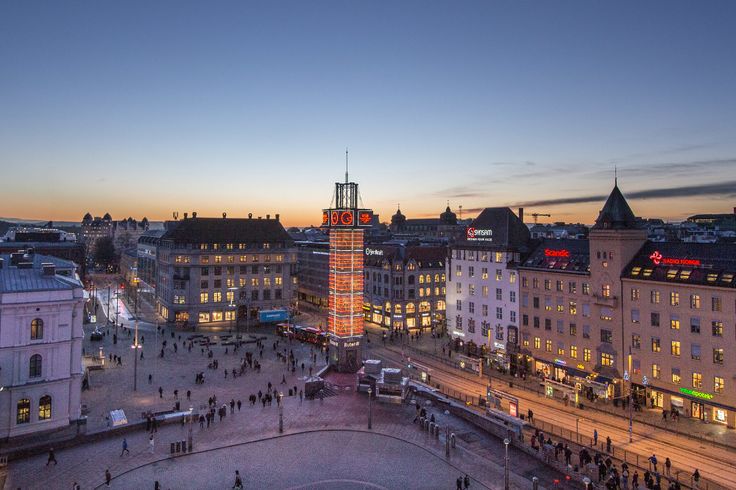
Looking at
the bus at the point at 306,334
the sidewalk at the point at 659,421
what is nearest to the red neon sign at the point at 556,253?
the sidewalk at the point at 659,421

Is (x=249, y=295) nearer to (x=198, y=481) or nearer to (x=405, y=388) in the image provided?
(x=405, y=388)

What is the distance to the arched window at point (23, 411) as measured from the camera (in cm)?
4391

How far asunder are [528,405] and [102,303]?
387ft

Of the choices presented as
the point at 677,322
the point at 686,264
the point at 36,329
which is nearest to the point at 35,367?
the point at 36,329

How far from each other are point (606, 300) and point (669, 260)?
8545mm

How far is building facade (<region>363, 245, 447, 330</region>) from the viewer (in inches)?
4050

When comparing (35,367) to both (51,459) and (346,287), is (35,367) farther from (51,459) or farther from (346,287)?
(346,287)

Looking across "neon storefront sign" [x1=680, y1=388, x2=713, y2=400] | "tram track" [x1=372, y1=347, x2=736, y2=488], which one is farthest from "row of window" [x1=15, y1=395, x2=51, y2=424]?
"neon storefront sign" [x1=680, y1=388, x2=713, y2=400]

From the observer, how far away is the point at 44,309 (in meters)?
45.8

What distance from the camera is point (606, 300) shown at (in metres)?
62.1

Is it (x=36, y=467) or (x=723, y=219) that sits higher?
(x=723, y=219)

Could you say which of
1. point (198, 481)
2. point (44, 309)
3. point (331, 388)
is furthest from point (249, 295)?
point (198, 481)

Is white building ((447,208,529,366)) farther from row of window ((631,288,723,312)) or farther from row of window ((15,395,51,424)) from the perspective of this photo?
row of window ((15,395,51,424))

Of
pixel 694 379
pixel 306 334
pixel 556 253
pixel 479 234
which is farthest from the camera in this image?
pixel 306 334
